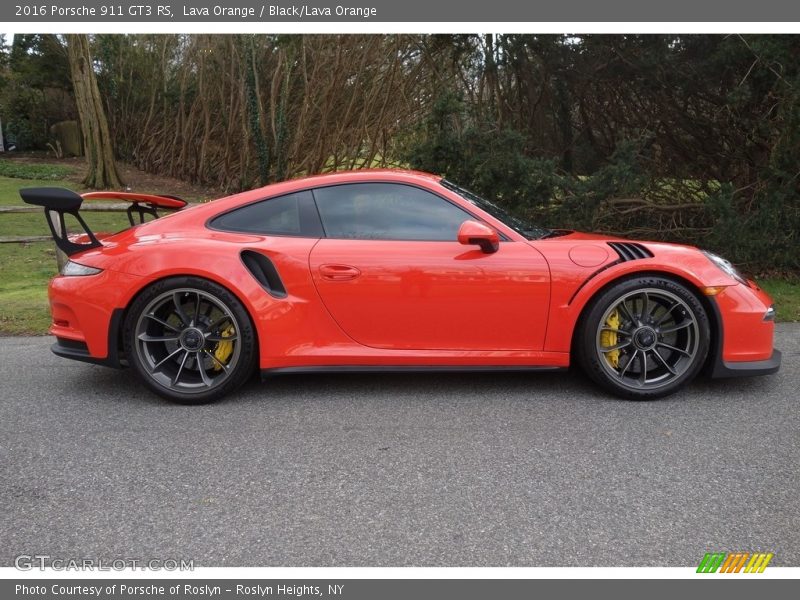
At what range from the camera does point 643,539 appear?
214cm

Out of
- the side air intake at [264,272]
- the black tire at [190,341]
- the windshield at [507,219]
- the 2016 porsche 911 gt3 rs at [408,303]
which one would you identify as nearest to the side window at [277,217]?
the 2016 porsche 911 gt3 rs at [408,303]

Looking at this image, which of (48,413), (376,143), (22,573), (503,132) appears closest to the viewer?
(22,573)

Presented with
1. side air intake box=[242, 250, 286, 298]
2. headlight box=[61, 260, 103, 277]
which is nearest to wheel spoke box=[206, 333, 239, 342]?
side air intake box=[242, 250, 286, 298]

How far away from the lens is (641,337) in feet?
11.5

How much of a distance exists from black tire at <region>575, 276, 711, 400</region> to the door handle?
131 centimetres

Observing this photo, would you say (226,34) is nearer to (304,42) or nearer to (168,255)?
(304,42)

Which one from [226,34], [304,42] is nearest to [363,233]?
[304,42]

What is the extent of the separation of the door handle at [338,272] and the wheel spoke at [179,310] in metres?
0.82

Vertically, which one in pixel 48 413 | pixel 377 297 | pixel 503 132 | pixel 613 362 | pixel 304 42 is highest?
pixel 304 42

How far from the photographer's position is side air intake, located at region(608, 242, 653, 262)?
353 centimetres

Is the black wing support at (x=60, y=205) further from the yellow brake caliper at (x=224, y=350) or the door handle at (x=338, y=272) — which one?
the door handle at (x=338, y=272)

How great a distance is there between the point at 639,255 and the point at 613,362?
62cm

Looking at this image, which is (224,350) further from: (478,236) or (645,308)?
(645,308)

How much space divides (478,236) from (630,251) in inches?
35.4
